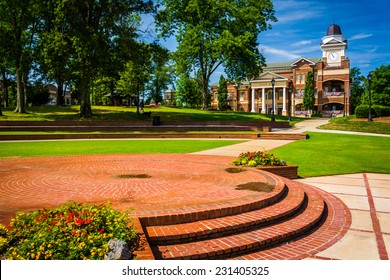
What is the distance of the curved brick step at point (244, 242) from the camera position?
4324 mm

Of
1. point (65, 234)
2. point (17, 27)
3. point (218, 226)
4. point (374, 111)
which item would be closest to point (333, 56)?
point (374, 111)

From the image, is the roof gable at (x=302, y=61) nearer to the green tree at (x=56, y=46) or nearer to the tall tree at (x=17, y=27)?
the green tree at (x=56, y=46)

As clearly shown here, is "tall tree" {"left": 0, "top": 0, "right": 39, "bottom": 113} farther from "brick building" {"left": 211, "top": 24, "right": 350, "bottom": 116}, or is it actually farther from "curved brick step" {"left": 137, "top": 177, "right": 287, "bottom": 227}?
"brick building" {"left": 211, "top": 24, "right": 350, "bottom": 116}

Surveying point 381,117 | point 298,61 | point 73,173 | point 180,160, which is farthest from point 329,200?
point 298,61

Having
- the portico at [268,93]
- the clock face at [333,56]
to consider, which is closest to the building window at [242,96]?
the portico at [268,93]

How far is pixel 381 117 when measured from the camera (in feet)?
119

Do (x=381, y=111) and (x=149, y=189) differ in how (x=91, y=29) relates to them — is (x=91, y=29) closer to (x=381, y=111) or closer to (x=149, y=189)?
(x=149, y=189)

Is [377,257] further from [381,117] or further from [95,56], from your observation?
[381,117]

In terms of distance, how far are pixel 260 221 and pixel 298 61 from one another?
76514mm

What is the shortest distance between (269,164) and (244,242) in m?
5.75

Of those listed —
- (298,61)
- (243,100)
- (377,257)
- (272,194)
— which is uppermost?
(298,61)

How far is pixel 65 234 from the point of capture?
382 cm

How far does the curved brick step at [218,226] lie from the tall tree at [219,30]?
36110 mm

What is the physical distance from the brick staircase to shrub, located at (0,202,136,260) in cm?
57
